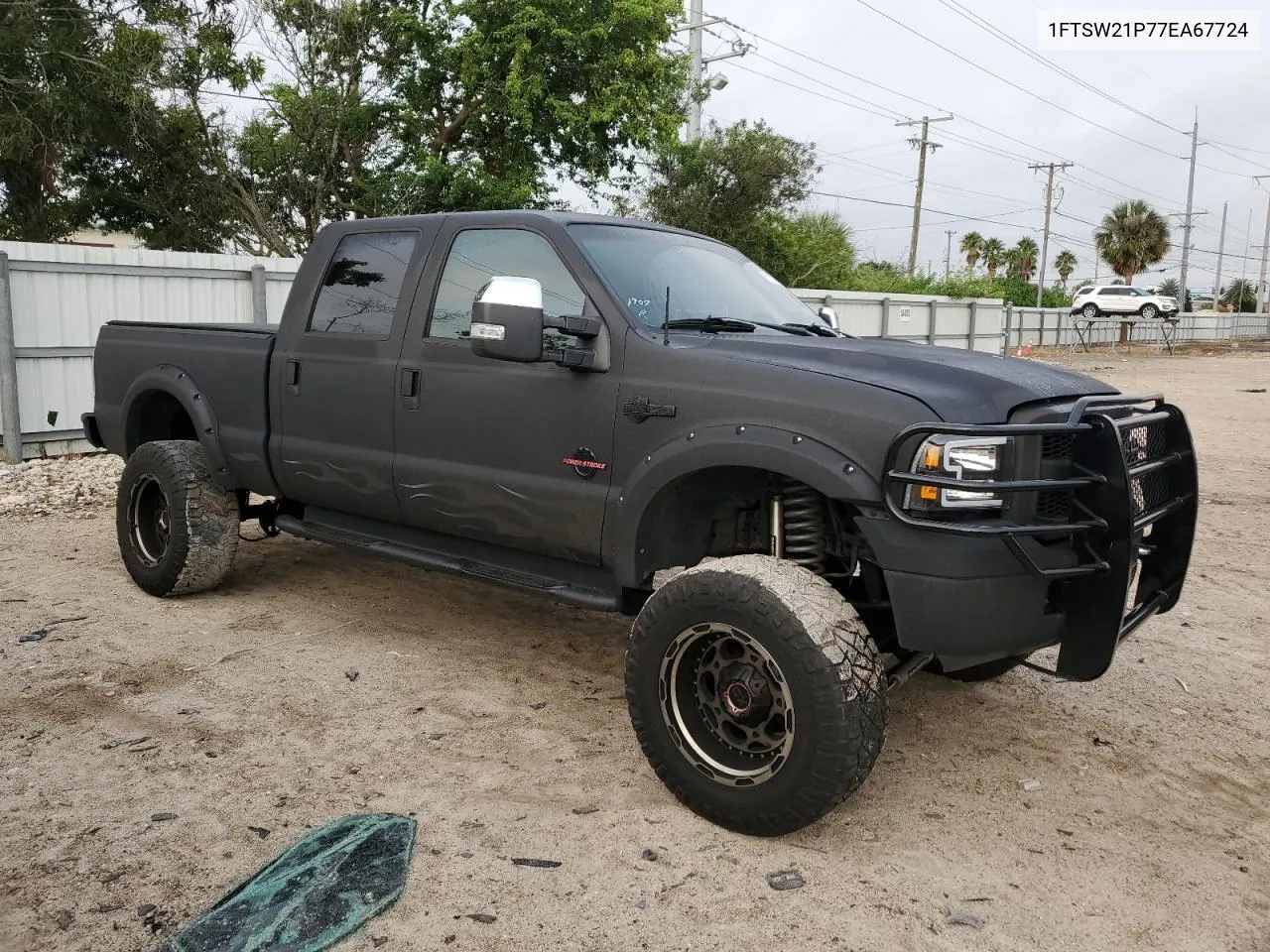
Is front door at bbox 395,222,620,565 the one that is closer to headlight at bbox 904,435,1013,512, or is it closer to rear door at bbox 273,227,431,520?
rear door at bbox 273,227,431,520

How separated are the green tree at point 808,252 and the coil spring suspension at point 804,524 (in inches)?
992

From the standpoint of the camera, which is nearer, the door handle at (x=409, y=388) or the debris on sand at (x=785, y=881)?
the debris on sand at (x=785, y=881)

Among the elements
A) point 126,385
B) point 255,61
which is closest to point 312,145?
point 255,61

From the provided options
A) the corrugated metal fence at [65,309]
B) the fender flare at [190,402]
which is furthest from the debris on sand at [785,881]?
the corrugated metal fence at [65,309]

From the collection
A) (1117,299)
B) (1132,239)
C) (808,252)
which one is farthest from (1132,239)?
(808,252)

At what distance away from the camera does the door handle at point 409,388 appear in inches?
181

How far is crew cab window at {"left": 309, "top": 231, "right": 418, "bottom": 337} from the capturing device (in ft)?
16.0

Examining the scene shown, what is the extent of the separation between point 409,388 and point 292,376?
0.89m

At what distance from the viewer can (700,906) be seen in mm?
2998

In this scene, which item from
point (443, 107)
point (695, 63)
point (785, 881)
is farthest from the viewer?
point (695, 63)

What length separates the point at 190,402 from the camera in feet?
18.5

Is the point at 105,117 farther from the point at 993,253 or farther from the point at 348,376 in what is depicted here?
the point at 993,253

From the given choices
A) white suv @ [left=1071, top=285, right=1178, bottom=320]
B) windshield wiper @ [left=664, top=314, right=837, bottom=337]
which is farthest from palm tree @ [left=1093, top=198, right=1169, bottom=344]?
windshield wiper @ [left=664, top=314, right=837, bottom=337]

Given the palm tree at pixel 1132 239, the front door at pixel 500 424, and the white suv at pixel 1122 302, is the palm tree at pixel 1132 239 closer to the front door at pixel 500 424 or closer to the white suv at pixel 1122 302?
the white suv at pixel 1122 302
